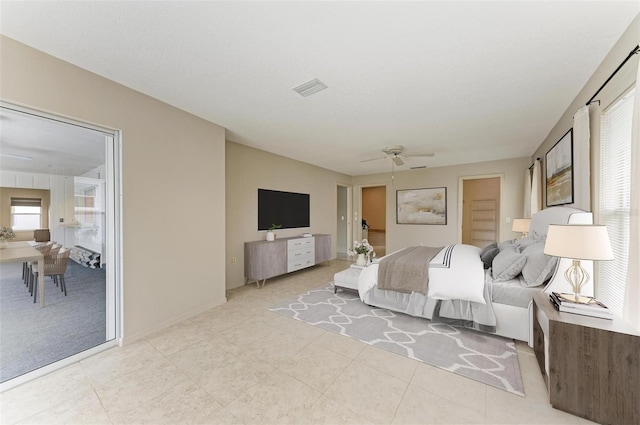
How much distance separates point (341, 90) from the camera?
2408 millimetres

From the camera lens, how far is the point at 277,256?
4410 mm

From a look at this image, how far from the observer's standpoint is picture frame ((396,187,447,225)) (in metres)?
6.01

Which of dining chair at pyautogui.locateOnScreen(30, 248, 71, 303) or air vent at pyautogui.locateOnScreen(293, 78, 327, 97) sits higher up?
air vent at pyautogui.locateOnScreen(293, 78, 327, 97)

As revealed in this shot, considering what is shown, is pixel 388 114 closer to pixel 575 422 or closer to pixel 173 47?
pixel 173 47

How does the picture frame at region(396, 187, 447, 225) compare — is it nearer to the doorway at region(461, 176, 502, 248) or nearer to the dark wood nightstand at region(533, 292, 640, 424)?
the doorway at region(461, 176, 502, 248)

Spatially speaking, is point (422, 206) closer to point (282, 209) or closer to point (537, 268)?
point (282, 209)

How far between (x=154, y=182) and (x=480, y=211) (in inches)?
315

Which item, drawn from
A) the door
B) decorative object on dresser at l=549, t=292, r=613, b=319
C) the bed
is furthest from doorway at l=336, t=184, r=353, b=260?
decorative object on dresser at l=549, t=292, r=613, b=319

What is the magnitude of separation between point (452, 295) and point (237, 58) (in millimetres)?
3110

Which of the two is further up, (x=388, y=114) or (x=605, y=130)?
(x=388, y=114)

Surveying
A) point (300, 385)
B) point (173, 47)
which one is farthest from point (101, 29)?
point (300, 385)

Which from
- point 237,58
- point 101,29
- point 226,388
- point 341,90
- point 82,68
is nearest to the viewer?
point 101,29

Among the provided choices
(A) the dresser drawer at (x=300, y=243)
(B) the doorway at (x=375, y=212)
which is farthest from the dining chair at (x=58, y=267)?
(B) the doorway at (x=375, y=212)

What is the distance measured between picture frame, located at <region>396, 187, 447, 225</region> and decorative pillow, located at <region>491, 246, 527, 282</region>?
3476 mm
